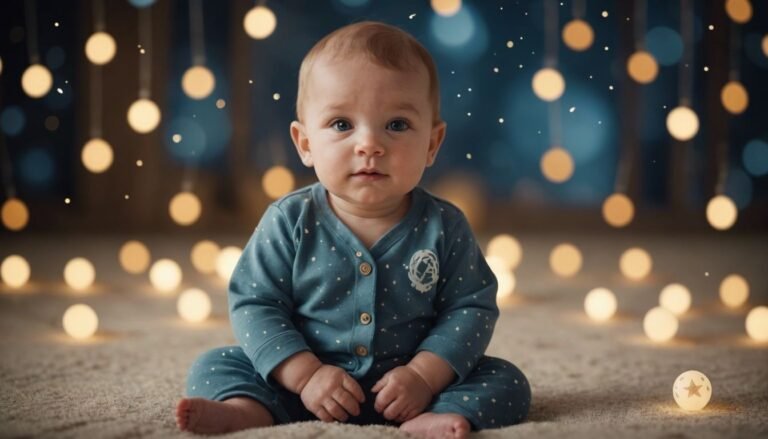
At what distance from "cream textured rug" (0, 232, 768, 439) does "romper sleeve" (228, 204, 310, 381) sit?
12 centimetres

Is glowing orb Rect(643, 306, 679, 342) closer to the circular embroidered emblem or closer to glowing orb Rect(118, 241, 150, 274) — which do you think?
the circular embroidered emblem

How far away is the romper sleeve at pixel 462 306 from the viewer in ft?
3.44

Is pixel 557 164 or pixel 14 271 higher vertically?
pixel 557 164

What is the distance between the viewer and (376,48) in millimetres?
1033

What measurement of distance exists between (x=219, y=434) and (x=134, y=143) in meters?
2.19

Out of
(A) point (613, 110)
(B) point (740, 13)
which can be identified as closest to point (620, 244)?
(A) point (613, 110)

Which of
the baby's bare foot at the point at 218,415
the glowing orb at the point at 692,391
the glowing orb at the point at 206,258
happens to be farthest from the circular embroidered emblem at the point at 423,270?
the glowing orb at the point at 206,258

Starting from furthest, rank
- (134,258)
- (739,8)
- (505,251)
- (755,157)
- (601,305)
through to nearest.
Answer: (755,157) < (505,251) < (134,258) < (601,305) < (739,8)

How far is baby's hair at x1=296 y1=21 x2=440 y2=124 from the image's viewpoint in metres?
1.03

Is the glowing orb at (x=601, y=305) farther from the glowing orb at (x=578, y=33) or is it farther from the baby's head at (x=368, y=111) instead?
the baby's head at (x=368, y=111)

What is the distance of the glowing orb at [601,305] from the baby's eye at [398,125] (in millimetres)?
827

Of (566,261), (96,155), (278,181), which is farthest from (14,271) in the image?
(566,261)

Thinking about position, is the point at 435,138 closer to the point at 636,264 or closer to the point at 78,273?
the point at 78,273

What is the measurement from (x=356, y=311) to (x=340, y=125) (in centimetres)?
23
